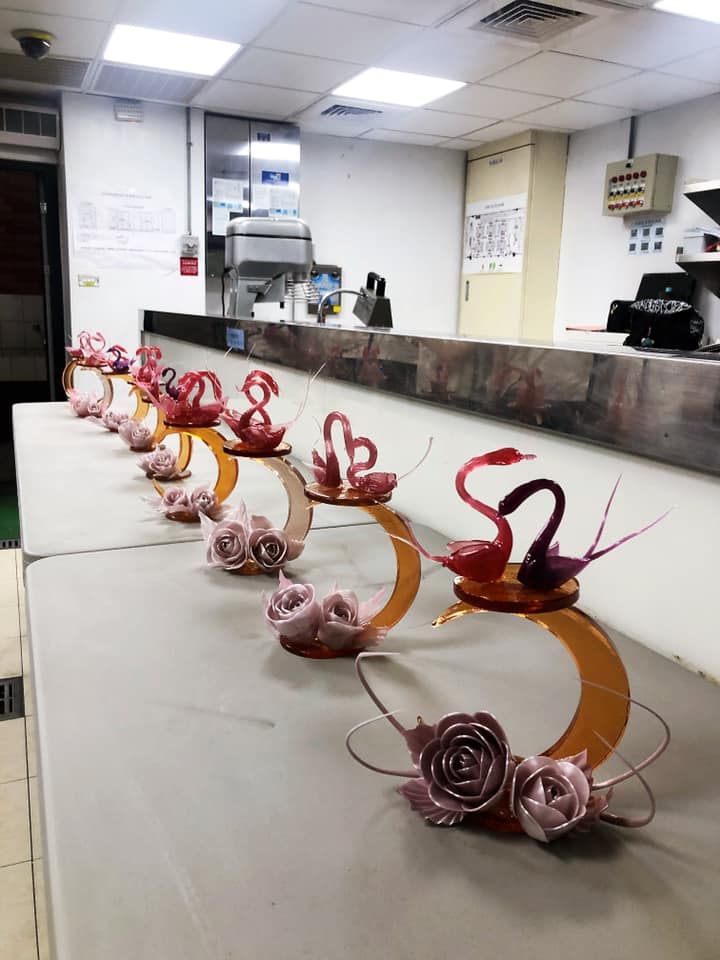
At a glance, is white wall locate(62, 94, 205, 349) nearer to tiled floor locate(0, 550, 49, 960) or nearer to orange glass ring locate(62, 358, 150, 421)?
orange glass ring locate(62, 358, 150, 421)

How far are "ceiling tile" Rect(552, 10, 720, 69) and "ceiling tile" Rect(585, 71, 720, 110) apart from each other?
300 millimetres

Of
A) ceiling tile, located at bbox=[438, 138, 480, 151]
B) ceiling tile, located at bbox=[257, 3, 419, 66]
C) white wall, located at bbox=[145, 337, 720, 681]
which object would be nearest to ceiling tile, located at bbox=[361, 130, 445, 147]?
ceiling tile, located at bbox=[438, 138, 480, 151]

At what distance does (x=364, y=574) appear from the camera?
1.13m

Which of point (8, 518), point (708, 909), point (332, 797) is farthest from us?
point (8, 518)

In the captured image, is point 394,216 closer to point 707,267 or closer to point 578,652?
point 707,267

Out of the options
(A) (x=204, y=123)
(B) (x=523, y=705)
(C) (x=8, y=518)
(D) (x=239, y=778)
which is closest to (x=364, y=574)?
(B) (x=523, y=705)

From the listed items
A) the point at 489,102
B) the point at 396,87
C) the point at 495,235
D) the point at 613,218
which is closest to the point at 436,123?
the point at 489,102

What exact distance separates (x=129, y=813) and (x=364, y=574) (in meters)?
0.61

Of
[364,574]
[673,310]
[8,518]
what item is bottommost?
[8,518]

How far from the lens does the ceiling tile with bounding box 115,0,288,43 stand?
11.1 feet

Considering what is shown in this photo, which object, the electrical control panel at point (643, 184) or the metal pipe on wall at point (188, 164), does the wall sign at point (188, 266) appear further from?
the electrical control panel at point (643, 184)

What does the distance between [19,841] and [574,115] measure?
5253 mm

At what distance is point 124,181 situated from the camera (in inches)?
194

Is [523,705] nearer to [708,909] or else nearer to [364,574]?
[708,909]
